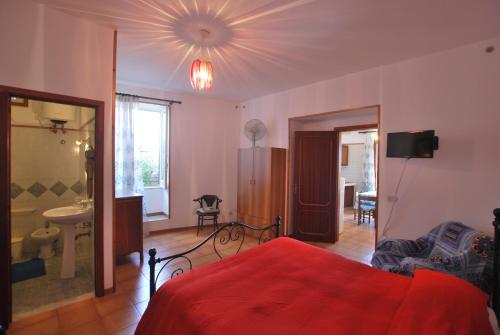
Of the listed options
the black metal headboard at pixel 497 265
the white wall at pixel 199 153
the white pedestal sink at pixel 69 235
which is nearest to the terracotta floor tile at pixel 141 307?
the white pedestal sink at pixel 69 235

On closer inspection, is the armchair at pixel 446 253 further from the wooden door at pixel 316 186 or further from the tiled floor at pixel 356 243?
the wooden door at pixel 316 186

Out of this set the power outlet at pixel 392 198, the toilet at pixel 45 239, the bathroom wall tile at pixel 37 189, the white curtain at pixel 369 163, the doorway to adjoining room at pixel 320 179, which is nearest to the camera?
the power outlet at pixel 392 198

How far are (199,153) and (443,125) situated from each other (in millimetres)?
4042

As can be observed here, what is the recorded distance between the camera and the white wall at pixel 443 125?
→ 2.47 metres

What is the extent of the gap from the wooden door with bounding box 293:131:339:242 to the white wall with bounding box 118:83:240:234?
1613 millimetres

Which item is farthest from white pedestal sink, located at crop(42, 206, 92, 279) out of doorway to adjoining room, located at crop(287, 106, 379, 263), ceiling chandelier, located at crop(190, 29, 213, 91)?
doorway to adjoining room, located at crop(287, 106, 379, 263)

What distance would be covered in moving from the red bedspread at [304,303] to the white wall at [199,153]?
325cm

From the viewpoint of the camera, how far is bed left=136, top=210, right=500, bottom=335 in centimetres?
115

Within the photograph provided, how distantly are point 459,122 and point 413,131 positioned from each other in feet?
1.43

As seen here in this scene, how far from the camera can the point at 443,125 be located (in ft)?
9.00

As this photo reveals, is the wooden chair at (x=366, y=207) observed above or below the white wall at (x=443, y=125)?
below

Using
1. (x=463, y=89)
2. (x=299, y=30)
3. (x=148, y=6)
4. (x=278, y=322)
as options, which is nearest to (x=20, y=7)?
(x=148, y=6)

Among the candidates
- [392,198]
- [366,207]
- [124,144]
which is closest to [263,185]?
[392,198]

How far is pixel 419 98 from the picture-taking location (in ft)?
9.55
